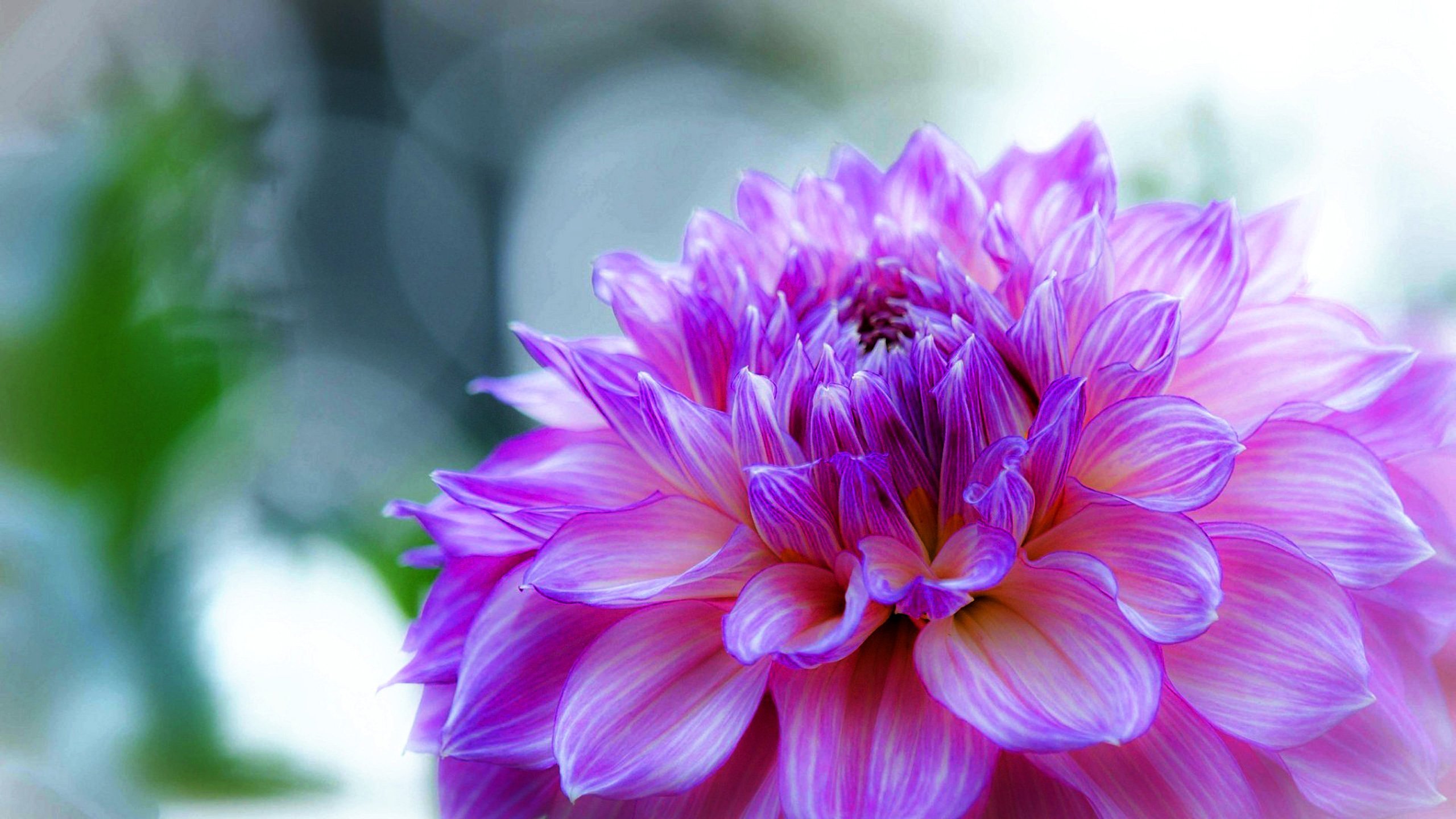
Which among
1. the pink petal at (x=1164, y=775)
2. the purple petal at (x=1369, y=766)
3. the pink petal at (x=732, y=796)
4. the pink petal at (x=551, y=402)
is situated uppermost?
the pink petal at (x=551, y=402)

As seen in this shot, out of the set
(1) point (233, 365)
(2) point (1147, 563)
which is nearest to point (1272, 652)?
(2) point (1147, 563)

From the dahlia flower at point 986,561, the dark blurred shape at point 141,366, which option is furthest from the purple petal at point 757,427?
the dark blurred shape at point 141,366

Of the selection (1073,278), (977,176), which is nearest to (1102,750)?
(1073,278)

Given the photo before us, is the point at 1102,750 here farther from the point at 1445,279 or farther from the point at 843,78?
the point at 843,78

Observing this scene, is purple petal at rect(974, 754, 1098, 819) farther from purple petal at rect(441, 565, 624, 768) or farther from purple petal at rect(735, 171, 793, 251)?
purple petal at rect(735, 171, 793, 251)

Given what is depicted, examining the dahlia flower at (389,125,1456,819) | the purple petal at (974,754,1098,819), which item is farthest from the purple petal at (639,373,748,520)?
the purple petal at (974,754,1098,819)

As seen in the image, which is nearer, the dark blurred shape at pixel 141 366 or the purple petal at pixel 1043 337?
the purple petal at pixel 1043 337

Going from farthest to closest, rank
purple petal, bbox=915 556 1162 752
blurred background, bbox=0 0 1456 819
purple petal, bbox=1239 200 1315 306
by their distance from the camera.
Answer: blurred background, bbox=0 0 1456 819, purple petal, bbox=1239 200 1315 306, purple petal, bbox=915 556 1162 752

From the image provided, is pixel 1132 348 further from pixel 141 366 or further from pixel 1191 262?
pixel 141 366

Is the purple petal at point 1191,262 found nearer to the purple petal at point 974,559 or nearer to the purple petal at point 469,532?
the purple petal at point 974,559
